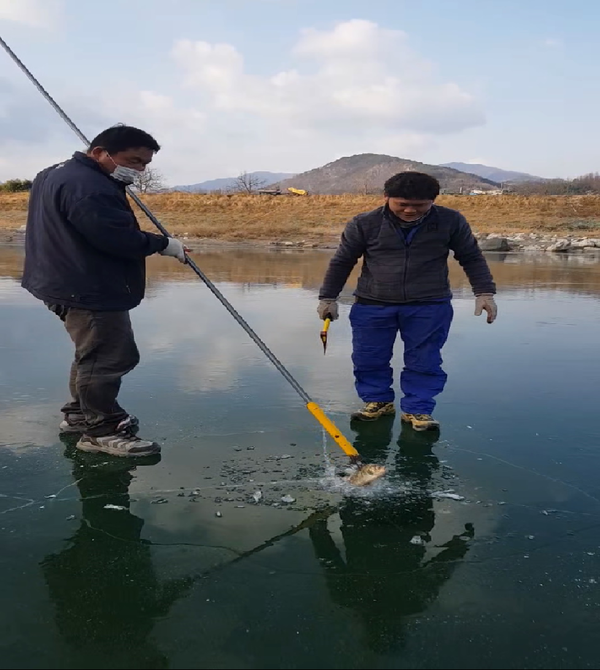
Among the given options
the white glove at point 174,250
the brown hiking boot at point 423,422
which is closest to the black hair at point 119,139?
the white glove at point 174,250

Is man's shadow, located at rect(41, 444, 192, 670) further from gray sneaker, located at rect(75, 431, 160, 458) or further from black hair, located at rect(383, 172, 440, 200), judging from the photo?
black hair, located at rect(383, 172, 440, 200)

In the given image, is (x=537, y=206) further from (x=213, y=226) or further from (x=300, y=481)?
(x=300, y=481)

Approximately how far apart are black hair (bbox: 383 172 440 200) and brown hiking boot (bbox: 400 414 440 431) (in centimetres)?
118

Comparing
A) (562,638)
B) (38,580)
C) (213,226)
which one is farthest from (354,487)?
(213,226)

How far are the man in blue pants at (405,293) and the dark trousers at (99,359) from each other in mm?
1220

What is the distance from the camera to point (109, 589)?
1.92 meters

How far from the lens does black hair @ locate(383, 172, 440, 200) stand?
342 cm

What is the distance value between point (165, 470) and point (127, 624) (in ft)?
3.75

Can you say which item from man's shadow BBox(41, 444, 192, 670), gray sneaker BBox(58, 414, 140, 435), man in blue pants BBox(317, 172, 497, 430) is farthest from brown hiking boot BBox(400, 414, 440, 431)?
man's shadow BBox(41, 444, 192, 670)

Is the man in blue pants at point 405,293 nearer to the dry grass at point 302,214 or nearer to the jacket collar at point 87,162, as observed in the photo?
the jacket collar at point 87,162

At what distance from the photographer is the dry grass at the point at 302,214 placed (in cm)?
2480

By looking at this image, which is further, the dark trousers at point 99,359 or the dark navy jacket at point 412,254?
the dark navy jacket at point 412,254

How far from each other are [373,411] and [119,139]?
1998mm

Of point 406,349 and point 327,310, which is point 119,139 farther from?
point 406,349
